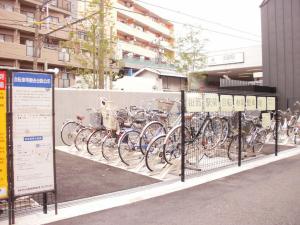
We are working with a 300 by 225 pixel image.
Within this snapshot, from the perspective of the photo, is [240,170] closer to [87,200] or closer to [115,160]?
[115,160]

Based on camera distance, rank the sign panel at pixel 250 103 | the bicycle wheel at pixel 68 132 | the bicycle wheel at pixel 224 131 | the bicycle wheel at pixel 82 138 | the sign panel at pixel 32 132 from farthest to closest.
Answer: the bicycle wheel at pixel 68 132 < the bicycle wheel at pixel 82 138 < the bicycle wheel at pixel 224 131 < the sign panel at pixel 250 103 < the sign panel at pixel 32 132

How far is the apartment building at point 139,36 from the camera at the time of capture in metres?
40.0

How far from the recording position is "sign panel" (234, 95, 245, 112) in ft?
24.1

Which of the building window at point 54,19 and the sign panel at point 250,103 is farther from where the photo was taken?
the building window at point 54,19

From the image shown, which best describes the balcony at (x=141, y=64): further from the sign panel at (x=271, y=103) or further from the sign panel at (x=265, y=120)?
the sign panel at (x=265, y=120)

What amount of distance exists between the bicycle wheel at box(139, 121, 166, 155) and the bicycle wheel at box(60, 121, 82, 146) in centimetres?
310

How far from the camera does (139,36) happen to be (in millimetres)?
47031

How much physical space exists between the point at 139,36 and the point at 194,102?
42308mm

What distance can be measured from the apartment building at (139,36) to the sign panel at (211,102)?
3123 centimetres

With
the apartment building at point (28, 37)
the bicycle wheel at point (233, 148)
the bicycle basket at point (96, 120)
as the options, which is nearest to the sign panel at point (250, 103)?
the bicycle wheel at point (233, 148)

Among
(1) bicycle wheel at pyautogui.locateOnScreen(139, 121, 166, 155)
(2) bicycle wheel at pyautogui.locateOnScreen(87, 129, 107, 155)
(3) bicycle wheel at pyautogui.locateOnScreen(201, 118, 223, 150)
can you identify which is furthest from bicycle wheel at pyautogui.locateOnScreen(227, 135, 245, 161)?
(2) bicycle wheel at pyautogui.locateOnScreen(87, 129, 107, 155)

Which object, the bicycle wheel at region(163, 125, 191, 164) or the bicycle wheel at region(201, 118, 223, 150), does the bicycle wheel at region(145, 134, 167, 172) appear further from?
the bicycle wheel at region(201, 118, 223, 150)

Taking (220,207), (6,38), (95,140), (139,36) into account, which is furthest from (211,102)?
(139,36)

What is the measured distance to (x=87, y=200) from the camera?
4.91 meters
